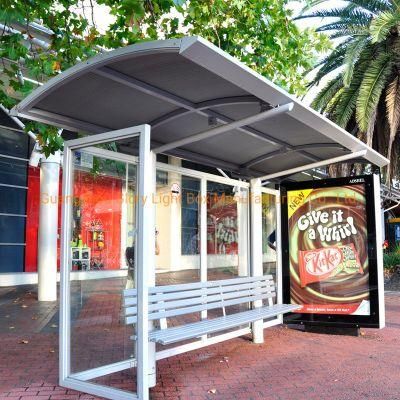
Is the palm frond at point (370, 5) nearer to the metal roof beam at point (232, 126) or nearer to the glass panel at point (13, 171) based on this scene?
the metal roof beam at point (232, 126)

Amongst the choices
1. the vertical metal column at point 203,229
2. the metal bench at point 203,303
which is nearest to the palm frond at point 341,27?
the metal bench at point 203,303

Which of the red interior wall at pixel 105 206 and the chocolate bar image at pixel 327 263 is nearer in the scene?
the red interior wall at pixel 105 206

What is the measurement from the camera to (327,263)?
741 centimetres

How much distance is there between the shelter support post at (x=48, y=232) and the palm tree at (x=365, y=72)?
21.2 feet

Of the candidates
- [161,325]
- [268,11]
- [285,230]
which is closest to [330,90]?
[268,11]

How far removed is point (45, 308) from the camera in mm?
9898

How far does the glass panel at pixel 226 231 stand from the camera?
6422 mm

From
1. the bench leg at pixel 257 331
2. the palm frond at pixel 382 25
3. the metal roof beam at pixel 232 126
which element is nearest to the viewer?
the metal roof beam at pixel 232 126

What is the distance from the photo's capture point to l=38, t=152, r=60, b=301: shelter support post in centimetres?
1080

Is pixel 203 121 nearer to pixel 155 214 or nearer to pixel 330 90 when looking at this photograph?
pixel 155 214

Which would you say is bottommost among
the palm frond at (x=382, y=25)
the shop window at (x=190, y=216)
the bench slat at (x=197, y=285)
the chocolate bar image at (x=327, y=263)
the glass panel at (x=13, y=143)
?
the bench slat at (x=197, y=285)

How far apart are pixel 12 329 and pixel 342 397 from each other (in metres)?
5.29

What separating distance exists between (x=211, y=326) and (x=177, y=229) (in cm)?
130

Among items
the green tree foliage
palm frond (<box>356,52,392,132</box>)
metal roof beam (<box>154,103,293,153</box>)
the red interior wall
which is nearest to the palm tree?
palm frond (<box>356,52,392,132</box>)
